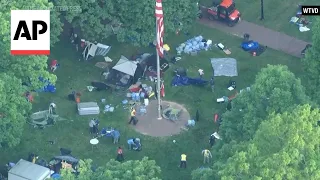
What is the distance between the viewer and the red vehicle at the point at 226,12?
77.2m

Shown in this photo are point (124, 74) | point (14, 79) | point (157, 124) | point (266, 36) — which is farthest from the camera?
point (266, 36)

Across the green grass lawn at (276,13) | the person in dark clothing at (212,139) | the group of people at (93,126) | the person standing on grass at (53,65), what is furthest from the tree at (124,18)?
the person in dark clothing at (212,139)

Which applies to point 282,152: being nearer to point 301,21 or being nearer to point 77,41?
point 77,41

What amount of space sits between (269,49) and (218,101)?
837cm

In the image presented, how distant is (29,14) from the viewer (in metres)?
60.9

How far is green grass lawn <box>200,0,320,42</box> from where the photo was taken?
7712 cm

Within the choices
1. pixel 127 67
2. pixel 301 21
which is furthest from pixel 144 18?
pixel 301 21

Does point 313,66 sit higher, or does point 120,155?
point 313,66

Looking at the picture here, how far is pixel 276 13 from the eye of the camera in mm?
79312

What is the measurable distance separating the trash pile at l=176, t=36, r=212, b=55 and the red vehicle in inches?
120

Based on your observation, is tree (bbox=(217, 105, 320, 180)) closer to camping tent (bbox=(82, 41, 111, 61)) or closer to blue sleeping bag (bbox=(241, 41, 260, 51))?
blue sleeping bag (bbox=(241, 41, 260, 51))

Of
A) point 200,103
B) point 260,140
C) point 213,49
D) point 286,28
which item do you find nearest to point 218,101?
point 200,103

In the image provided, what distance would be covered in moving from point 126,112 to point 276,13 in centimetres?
1803

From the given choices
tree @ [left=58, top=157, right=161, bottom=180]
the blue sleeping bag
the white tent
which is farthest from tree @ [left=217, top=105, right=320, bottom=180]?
the blue sleeping bag
